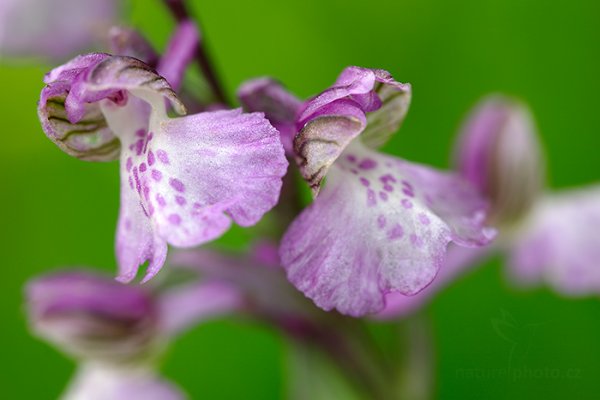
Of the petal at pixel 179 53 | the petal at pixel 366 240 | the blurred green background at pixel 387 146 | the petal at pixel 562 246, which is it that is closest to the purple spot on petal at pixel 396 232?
the petal at pixel 366 240

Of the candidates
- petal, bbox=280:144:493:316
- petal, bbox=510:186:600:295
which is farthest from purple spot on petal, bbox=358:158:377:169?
petal, bbox=510:186:600:295

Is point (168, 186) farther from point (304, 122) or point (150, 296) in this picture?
point (150, 296)

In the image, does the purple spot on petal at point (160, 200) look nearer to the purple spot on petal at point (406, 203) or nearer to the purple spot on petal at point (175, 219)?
the purple spot on petal at point (175, 219)

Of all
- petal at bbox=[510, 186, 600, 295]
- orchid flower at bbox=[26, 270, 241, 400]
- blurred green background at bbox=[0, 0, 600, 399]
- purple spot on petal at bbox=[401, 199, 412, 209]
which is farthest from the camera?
blurred green background at bbox=[0, 0, 600, 399]

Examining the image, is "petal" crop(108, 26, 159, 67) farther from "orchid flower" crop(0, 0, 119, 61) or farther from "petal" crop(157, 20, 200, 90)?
"orchid flower" crop(0, 0, 119, 61)

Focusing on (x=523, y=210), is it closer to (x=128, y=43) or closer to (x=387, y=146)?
(x=387, y=146)

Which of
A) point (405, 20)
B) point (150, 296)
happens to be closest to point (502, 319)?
point (150, 296)
